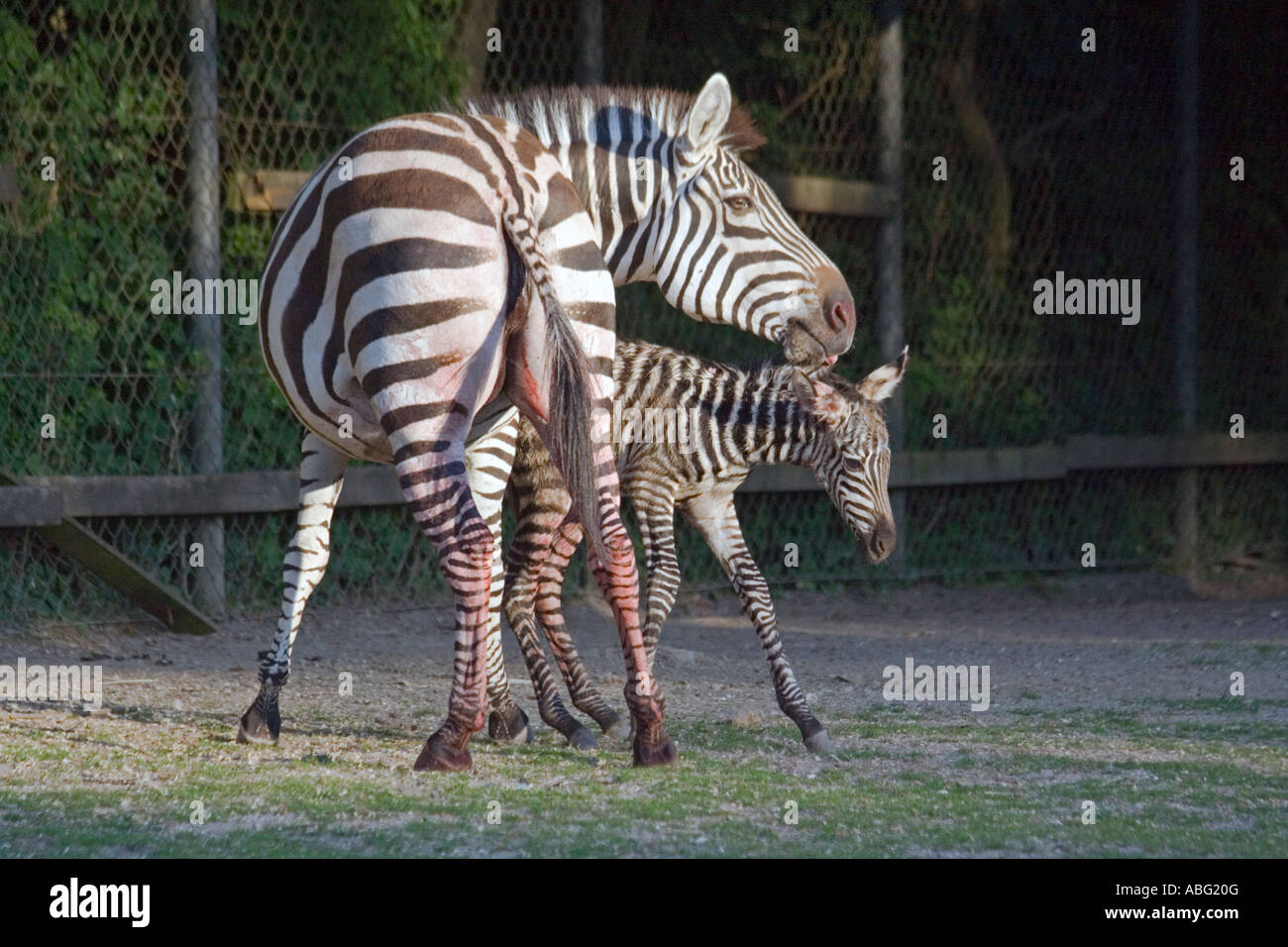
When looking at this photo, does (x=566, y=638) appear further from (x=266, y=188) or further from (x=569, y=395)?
(x=266, y=188)

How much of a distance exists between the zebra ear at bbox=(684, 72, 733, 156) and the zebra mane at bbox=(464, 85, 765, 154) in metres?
0.05

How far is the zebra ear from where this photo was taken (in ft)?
18.4

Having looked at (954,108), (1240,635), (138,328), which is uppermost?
(954,108)

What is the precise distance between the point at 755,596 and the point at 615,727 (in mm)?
716

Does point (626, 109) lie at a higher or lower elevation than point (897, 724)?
higher

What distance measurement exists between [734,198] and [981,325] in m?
5.66

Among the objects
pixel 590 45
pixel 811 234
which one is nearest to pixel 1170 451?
pixel 811 234

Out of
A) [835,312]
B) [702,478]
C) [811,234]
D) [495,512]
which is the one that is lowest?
[495,512]

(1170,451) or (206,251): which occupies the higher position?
(206,251)

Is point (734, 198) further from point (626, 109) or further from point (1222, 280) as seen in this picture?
point (1222, 280)

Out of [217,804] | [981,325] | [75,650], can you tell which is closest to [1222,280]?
[981,325]

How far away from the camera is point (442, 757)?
4980 millimetres

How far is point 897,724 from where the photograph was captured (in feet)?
20.1

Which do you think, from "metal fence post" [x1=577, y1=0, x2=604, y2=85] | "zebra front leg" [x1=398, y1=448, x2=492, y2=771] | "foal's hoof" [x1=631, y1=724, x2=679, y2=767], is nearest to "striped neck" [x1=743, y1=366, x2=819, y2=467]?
"foal's hoof" [x1=631, y1=724, x2=679, y2=767]
